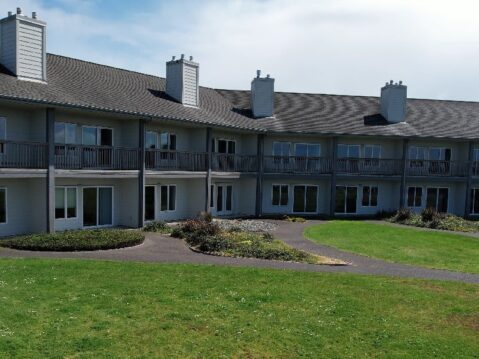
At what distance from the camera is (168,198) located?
28.8m

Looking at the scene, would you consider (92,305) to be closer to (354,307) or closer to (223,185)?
(354,307)

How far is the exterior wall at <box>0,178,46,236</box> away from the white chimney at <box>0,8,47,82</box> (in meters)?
4.75

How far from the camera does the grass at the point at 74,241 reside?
17375mm

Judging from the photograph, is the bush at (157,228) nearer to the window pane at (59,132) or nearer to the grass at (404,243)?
the window pane at (59,132)

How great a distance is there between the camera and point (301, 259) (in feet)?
56.1

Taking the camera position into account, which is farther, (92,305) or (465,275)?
(465,275)

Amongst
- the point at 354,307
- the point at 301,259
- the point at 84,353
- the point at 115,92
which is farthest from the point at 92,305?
the point at 115,92

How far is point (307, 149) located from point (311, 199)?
3629 mm

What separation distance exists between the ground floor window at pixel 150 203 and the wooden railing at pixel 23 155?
7.47 m

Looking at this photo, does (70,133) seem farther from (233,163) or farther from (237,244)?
(233,163)

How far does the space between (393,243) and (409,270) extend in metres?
6.35

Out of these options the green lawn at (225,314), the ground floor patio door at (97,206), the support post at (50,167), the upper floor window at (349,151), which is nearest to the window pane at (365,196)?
the upper floor window at (349,151)

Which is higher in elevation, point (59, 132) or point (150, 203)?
point (59, 132)

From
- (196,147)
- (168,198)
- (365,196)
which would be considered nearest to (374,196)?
(365,196)
